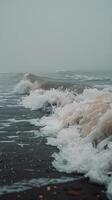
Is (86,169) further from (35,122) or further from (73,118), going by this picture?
(35,122)

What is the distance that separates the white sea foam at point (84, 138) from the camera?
34.4 ft

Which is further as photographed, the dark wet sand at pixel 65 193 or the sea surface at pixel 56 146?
the sea surface at pixel 56 146

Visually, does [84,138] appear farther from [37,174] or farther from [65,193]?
[65,193]

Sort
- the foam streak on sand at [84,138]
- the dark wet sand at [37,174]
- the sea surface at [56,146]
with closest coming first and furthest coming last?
the dark wet sand at [37,174], the sea surface at [56,146], the foam streak on sand at [84,138]

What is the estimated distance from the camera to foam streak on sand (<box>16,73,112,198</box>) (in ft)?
34.4

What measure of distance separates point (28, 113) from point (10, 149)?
8.74 metres

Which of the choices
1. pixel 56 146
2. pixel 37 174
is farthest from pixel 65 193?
pixel 56 146

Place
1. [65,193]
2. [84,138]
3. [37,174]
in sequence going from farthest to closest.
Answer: [84,138], [37,174], [65,193]

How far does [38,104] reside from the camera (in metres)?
24.4

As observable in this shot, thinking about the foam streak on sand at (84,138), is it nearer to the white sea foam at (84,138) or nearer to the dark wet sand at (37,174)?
the white sea foam at (84,138)

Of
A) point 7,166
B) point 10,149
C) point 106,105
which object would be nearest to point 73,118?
point 106,105

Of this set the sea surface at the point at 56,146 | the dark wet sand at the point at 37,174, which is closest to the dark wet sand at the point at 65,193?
the dark wet sand at the point at 37,174

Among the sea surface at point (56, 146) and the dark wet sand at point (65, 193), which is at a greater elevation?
the sea surface at point (56, 146)

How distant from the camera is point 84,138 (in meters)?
13.5
